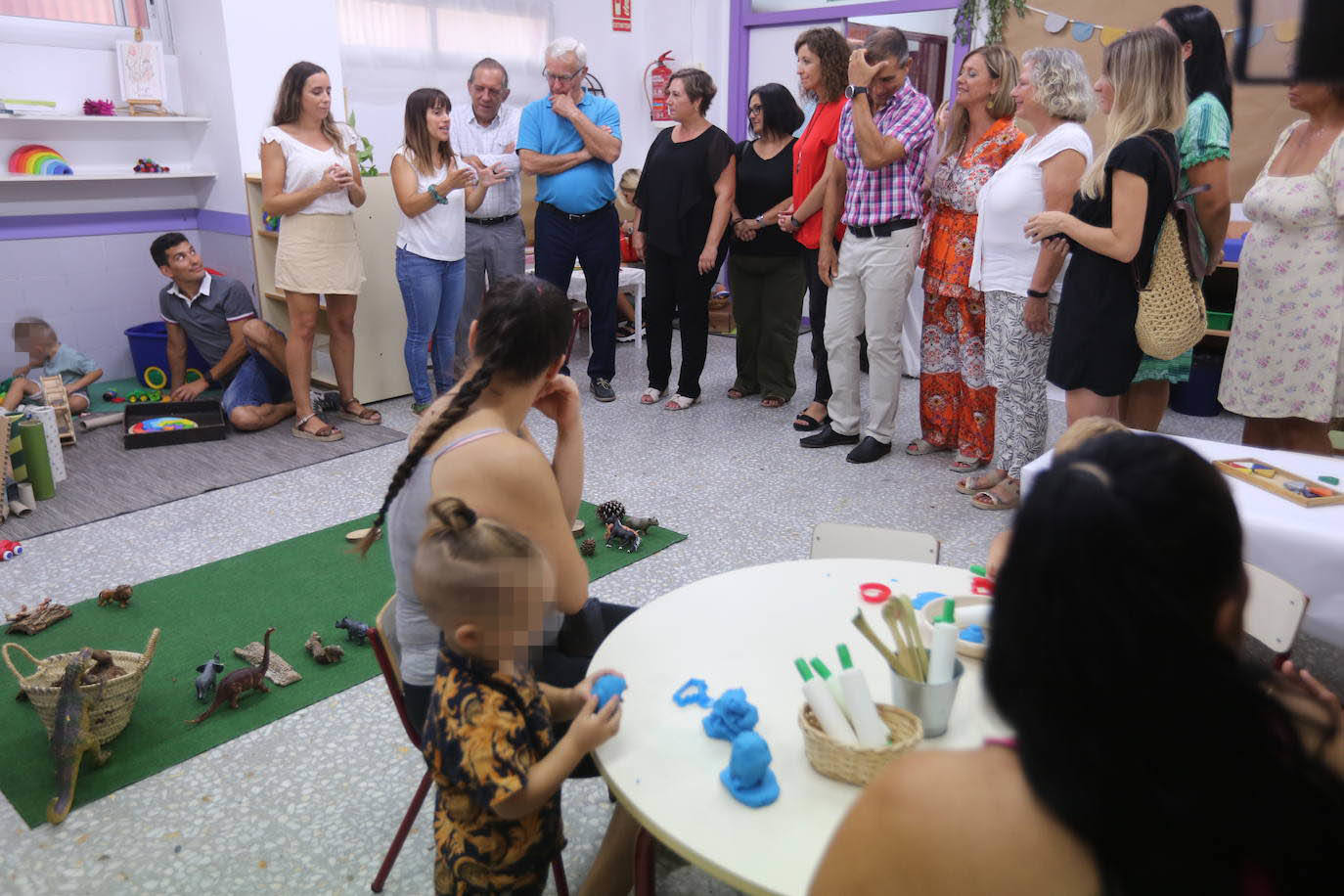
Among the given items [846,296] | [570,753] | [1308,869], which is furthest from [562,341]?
[846,296]

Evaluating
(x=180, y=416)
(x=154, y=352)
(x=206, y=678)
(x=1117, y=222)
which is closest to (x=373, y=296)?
(x=180, y=416)

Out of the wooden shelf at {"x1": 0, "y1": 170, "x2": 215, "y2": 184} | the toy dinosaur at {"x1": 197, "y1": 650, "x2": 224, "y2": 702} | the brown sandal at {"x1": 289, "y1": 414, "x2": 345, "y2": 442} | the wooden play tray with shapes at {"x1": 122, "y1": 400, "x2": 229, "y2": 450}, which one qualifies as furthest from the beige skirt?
the toy dinosaur at {"x1": 197, "y1": 650, "x2": 224, "y2": 702}

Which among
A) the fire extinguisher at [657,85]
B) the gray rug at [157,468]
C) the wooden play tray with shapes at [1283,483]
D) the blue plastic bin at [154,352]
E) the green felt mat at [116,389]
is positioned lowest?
the gray rug at [157,468]

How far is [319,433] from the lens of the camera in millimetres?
4395

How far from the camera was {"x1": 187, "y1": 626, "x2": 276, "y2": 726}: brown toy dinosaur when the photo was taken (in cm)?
235

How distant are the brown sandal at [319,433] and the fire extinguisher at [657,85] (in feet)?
12.2

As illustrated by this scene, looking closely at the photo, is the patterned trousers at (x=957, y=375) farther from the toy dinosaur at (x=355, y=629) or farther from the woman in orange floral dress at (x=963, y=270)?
the toy dinosaur at (x=355, y=629)

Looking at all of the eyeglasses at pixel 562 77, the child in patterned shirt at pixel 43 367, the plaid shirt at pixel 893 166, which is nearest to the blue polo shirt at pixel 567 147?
the eyeglasses at pixel 562 77

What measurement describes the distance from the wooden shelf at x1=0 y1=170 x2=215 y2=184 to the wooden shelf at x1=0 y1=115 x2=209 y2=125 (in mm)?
256

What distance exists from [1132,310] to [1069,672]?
101 inches

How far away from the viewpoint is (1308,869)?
690 mm

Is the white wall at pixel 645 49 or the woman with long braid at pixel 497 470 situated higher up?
the white wall at pixel 645 49

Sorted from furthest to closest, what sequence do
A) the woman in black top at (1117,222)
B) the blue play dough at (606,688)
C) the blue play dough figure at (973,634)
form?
the woman in black top at (1117,222) < the blue play dough figure at (973,634) < the blue play dough at (606,688)

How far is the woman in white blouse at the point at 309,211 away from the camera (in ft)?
13.7
